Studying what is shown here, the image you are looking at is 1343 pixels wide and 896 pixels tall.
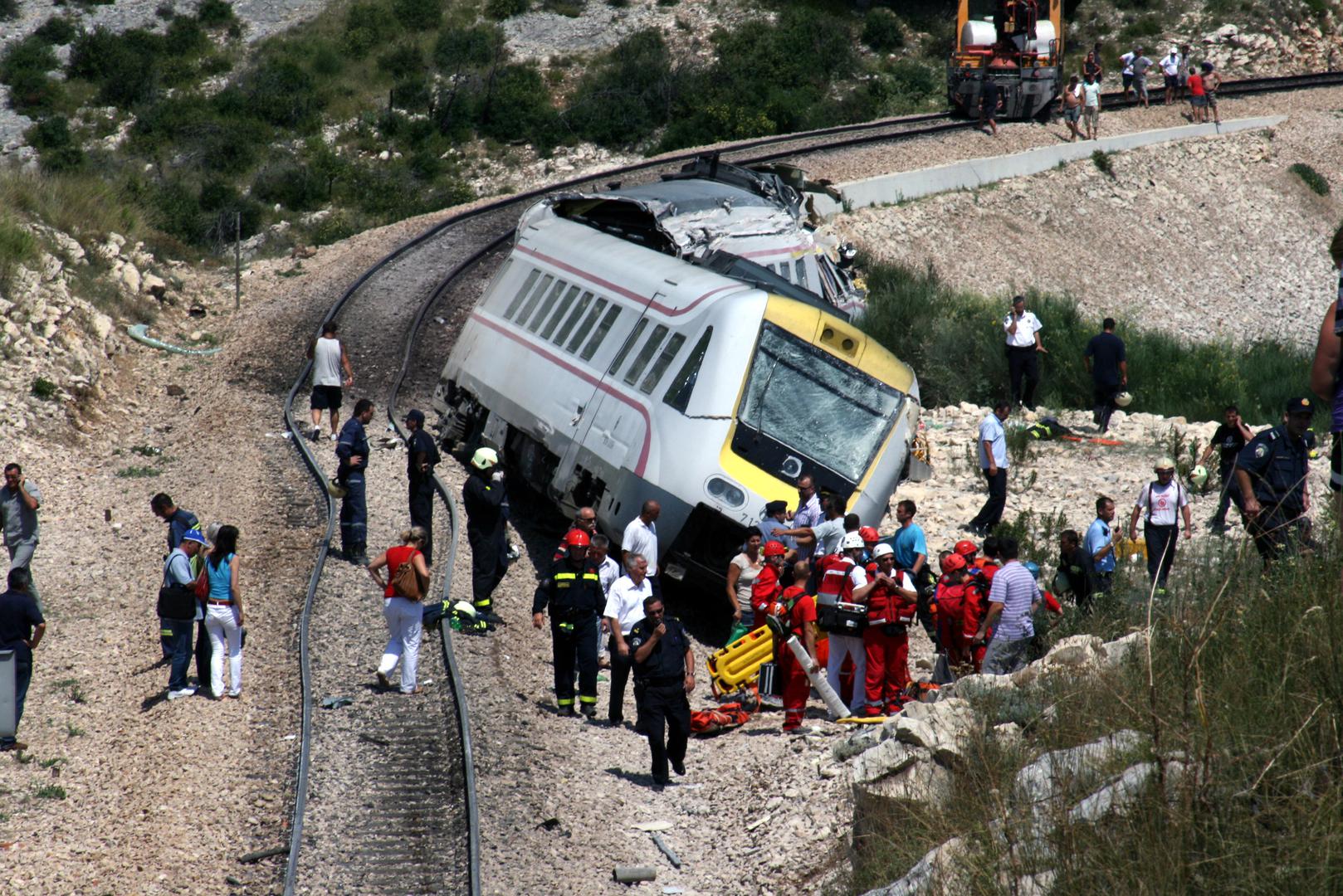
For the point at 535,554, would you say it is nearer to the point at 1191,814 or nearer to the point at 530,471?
the point at 530,471

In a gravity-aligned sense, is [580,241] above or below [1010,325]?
above

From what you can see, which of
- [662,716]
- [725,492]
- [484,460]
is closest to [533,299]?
[484,460]

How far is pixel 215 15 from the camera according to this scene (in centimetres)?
5441

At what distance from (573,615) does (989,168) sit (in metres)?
28.3

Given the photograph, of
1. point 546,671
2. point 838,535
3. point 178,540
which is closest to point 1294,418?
point 838,535

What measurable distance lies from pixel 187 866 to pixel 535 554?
7.34 m

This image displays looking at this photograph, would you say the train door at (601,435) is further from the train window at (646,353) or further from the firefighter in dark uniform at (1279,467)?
the firefighter in dark uniform at (1279,467)

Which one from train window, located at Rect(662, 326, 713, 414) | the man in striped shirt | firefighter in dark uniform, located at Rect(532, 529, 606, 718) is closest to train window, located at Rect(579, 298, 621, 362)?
train window, located at Rect(662, 326, 713, 414)

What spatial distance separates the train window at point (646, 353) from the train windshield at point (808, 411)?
1098mm

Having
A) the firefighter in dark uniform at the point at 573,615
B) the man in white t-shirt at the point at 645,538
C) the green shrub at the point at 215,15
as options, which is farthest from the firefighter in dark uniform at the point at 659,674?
the green shrub at the point at 215,15

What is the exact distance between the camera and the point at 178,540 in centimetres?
1265

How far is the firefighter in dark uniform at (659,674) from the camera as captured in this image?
10750mm

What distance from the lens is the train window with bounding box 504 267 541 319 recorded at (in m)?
17.7

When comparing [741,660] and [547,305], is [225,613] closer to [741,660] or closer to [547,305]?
[741,660]
